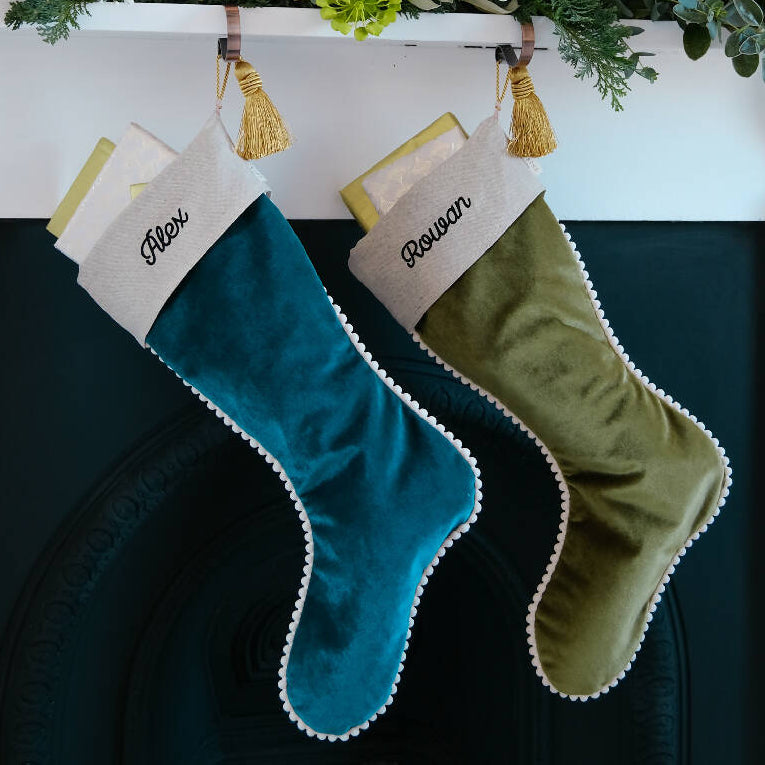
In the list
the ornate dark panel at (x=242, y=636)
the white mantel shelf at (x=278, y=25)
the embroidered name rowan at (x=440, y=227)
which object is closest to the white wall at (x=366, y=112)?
the white mantel shelf at (x=278, y=25)

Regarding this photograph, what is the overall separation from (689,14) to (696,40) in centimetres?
5

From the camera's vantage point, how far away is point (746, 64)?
102 centimetres

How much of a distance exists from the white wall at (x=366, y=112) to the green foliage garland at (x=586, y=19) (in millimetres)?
27

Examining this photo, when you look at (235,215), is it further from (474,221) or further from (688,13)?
(688,13)

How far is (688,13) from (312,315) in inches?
20.7

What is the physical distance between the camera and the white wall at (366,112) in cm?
102

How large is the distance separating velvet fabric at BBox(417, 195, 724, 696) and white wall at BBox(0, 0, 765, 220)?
22cm

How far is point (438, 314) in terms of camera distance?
966 millimetres

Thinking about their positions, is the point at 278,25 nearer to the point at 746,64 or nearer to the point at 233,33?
the point at 233,33

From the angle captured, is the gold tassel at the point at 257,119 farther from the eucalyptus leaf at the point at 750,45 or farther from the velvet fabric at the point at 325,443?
the eucalyptus leaf at the point at 750,45

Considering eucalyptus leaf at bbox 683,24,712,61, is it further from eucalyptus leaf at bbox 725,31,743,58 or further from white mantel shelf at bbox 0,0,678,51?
white mantel shelf at bbox 0,0,678,51

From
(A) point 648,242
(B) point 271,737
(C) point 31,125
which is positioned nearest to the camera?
(C) point 31,125

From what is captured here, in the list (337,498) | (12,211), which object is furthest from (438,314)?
(12,211)

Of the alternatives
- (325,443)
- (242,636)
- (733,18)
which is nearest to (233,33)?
(325,443)
